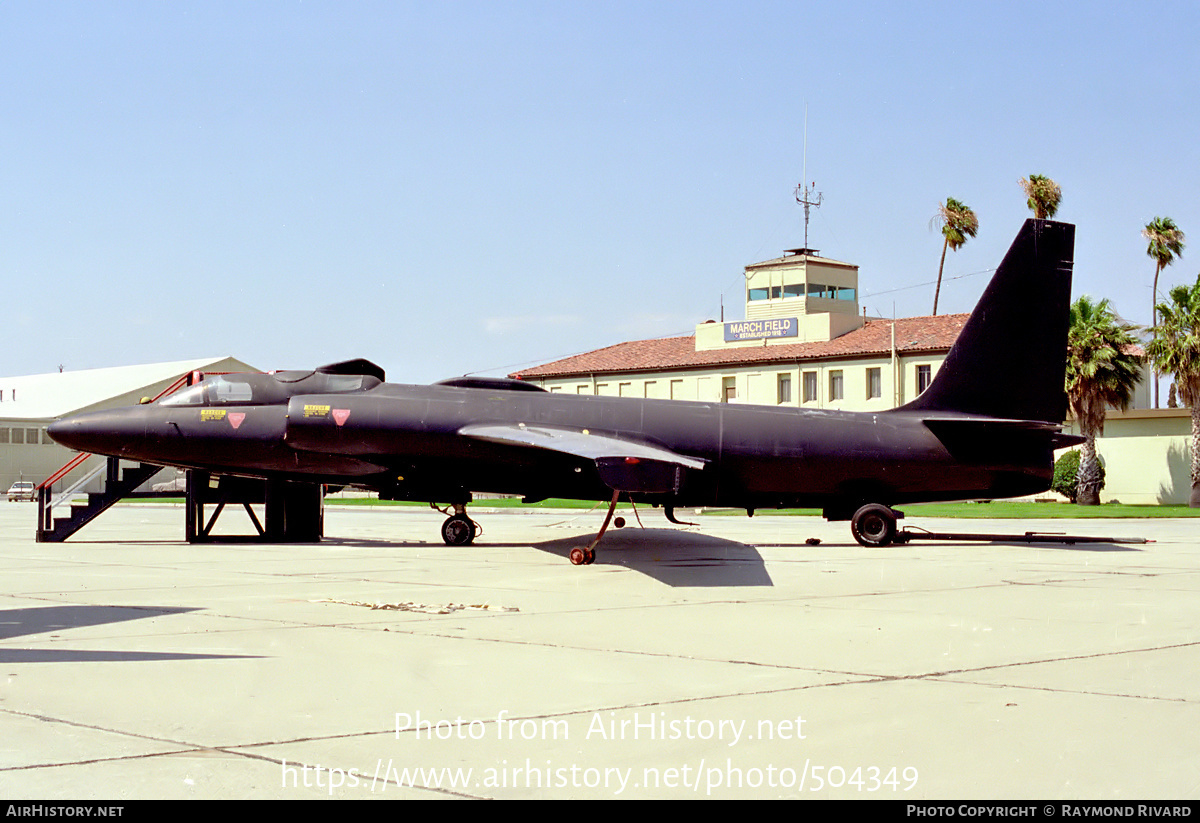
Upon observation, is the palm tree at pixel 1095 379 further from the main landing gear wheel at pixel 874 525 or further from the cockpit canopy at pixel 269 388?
the cockpit canopy at pixel 269 388

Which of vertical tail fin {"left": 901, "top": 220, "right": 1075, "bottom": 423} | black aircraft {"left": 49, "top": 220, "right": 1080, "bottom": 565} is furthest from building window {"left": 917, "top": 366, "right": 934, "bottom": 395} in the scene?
vertical tail fin {"left": 901, "top": 220, "right": 1075, "bottom": 423}

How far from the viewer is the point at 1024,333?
20.2 m

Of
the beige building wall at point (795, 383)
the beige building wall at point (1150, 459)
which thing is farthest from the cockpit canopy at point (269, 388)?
the beige building wall at point (1150, 459)

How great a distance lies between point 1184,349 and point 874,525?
123 feet

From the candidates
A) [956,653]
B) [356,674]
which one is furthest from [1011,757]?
[356,674]

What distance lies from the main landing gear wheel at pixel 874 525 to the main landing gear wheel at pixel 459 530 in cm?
671

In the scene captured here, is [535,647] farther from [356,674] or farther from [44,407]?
[44,407]

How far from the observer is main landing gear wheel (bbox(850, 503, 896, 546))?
20359mm

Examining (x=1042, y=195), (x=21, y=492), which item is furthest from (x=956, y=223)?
(x=21, y=492)

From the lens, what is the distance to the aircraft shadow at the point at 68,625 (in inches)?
320

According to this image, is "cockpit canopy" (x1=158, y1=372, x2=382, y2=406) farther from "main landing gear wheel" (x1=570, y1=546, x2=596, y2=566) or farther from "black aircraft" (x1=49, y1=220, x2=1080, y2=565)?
"main landing gear wheel" (x1=570, y1=546, x2=596, y2=566)

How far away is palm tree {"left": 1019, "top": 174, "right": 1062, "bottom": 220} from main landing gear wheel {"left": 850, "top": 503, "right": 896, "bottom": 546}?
5385 centimetres

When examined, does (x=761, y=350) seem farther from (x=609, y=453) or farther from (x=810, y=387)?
(x=609, y=453)

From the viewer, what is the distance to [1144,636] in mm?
9555
